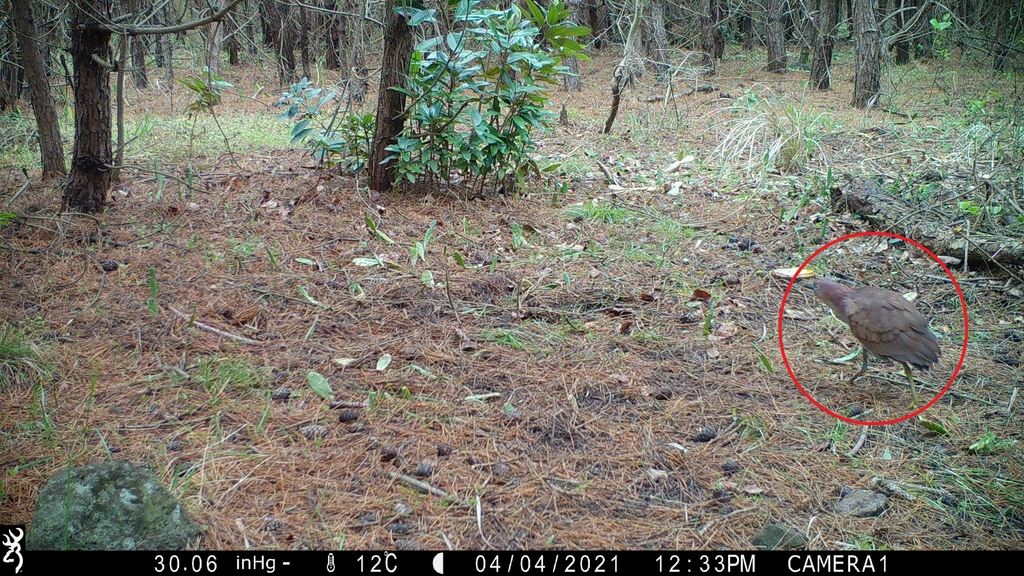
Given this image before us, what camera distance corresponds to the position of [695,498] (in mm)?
2283

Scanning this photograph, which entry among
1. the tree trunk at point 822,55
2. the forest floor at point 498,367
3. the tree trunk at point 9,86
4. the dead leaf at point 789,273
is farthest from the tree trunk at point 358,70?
the tree trunk at point 822,55

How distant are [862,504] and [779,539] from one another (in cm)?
38

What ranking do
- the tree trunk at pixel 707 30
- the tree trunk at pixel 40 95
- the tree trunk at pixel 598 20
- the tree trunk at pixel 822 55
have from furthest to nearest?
the tree trunk at pixel 598 20 < the tree trunk at pixel 707 30 < the tree trunk at pixel 822 55 < the tree trunk at pixel 40 95

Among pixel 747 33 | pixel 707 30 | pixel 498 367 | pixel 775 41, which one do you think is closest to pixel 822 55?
pixel 775 41

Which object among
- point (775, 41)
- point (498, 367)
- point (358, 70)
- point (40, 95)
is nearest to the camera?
point (498, 367)

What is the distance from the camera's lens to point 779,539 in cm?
209

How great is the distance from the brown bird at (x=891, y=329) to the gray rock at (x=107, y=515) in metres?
2.58

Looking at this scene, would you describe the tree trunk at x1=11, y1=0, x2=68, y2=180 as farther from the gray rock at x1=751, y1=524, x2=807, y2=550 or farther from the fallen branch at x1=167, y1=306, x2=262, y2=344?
the gray rock at x1=751, y1=524, x2=807, y2=550

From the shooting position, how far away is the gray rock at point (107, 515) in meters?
1.96

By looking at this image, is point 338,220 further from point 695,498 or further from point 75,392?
point 695,498

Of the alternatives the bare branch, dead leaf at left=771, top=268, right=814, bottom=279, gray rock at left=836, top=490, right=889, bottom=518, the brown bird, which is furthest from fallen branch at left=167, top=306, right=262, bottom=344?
dead leaf at left=771, top=268, right=814, bottom=279

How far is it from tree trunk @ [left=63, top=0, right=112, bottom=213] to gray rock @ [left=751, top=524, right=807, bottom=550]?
4.51m

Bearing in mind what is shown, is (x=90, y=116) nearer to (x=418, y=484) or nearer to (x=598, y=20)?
(x=418, y=484)

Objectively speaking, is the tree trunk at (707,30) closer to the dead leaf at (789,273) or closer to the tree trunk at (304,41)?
the tree trunk at (304,41)
